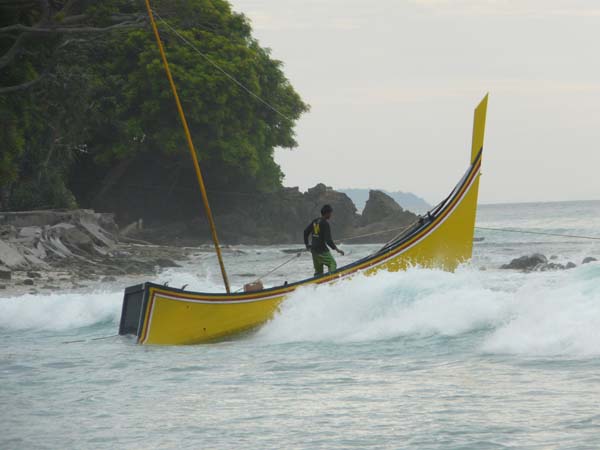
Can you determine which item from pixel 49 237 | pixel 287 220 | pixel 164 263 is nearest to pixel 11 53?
pixel 49 237

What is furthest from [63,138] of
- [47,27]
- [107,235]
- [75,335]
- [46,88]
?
[75,335]

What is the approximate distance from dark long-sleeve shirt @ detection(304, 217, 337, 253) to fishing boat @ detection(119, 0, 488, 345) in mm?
569

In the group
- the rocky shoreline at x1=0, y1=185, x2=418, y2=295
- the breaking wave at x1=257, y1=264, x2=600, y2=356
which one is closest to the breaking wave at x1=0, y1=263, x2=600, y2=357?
the breaking wave at x1=257, y1=264, x2=600, y2=356

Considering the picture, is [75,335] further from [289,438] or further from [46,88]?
[46,88]

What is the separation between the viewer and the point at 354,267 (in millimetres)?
15414

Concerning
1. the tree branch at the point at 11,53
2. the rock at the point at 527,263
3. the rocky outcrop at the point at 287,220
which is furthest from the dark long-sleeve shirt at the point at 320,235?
the rocky outcrop at the point at 287,220

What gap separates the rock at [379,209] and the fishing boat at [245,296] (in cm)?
3953

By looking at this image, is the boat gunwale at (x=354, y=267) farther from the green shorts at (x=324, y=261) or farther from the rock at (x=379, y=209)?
the rock at (x=379, y=209)

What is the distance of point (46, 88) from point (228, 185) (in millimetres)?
23467

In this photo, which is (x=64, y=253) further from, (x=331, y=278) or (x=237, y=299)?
(x=331, y=278)

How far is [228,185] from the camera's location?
54719mm

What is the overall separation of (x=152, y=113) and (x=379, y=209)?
1572 centimetres

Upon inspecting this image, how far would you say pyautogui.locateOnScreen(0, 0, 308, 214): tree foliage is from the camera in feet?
116

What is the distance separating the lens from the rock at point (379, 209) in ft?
185
